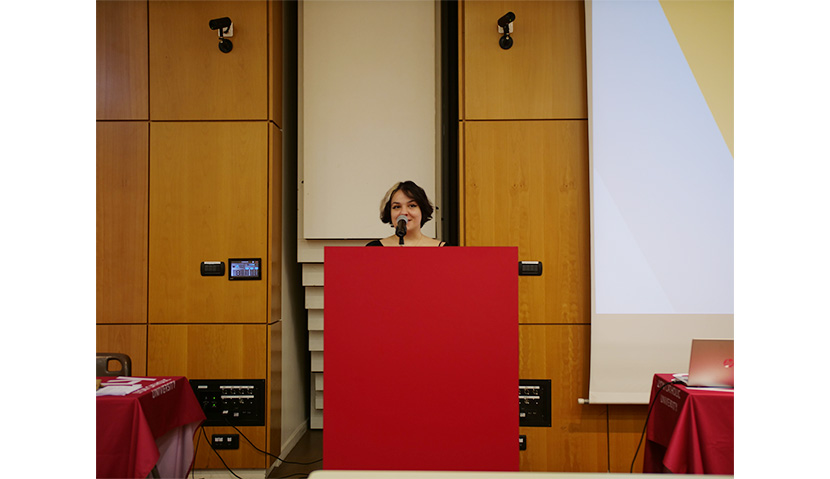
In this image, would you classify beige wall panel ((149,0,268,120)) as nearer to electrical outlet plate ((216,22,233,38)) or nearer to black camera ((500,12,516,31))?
electrical outlet plate ((216,22,233,38))

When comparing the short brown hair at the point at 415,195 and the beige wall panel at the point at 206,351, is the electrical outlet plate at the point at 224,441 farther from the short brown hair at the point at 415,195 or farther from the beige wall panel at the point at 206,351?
the short brown hair at the point at 415,195

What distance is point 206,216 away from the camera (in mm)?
3443

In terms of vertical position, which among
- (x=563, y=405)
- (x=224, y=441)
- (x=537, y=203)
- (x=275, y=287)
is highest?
(x=537, y=203)

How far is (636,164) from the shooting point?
332 cm

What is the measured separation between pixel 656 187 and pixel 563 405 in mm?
1402

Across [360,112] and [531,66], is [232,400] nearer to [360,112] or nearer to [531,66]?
[360,112]

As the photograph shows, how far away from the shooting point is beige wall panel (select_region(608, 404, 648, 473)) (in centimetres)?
332

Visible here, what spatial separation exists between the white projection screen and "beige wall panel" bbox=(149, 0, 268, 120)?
2024 mm

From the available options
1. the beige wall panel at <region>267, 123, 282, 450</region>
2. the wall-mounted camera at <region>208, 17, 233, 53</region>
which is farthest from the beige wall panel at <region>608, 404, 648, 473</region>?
the wall-mounted camera at <region>208, 17, 233, 53</region>

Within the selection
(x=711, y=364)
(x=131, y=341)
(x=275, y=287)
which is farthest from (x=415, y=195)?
(x=131, y=341)

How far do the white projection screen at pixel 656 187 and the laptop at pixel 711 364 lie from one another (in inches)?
37.7

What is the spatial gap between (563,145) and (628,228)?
63cm

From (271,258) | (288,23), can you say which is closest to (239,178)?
(271,258)
